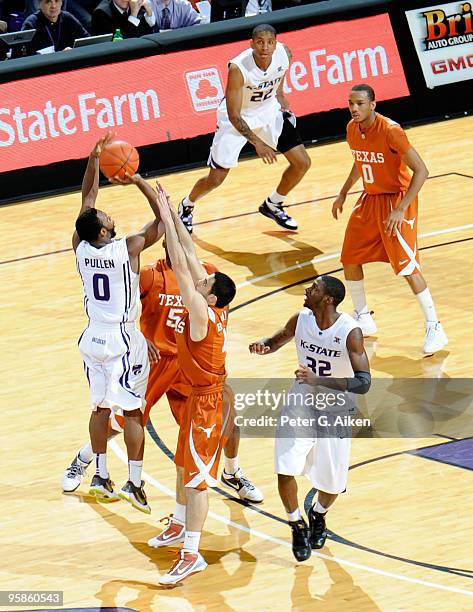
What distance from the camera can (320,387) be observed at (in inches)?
291

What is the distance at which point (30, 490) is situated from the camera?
8.55 meters

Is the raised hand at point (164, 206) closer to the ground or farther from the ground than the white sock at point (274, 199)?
farther from the ground

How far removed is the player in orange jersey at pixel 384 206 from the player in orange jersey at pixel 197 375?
9.75 ft

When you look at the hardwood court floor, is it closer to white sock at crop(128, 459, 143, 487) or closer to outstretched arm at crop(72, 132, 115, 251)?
white sock at crop(128, 459, 143, 487)

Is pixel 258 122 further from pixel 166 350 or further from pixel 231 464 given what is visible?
pixel 231 464

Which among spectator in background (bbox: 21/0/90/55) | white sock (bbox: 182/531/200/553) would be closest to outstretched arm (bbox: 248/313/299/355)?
white sock (bbox: 182/531/200/553)

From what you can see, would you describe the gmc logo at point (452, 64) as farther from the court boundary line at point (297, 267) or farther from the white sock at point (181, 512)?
the white sock at point (181, 512)

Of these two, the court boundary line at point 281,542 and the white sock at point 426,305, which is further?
the white sock at point 426,305

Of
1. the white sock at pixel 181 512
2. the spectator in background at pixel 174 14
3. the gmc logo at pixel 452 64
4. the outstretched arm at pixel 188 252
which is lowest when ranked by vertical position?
the white sock at pixel 181 512

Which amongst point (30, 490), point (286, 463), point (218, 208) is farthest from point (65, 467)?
point (218, 208)

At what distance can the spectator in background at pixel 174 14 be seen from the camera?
16047mm

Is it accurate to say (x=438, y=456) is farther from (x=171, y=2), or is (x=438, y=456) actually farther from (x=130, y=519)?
(x=171, y=2)

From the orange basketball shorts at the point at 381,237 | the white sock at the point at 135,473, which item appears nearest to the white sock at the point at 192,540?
the white sock at the point at 135,473

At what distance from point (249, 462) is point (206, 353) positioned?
5.33 feet
